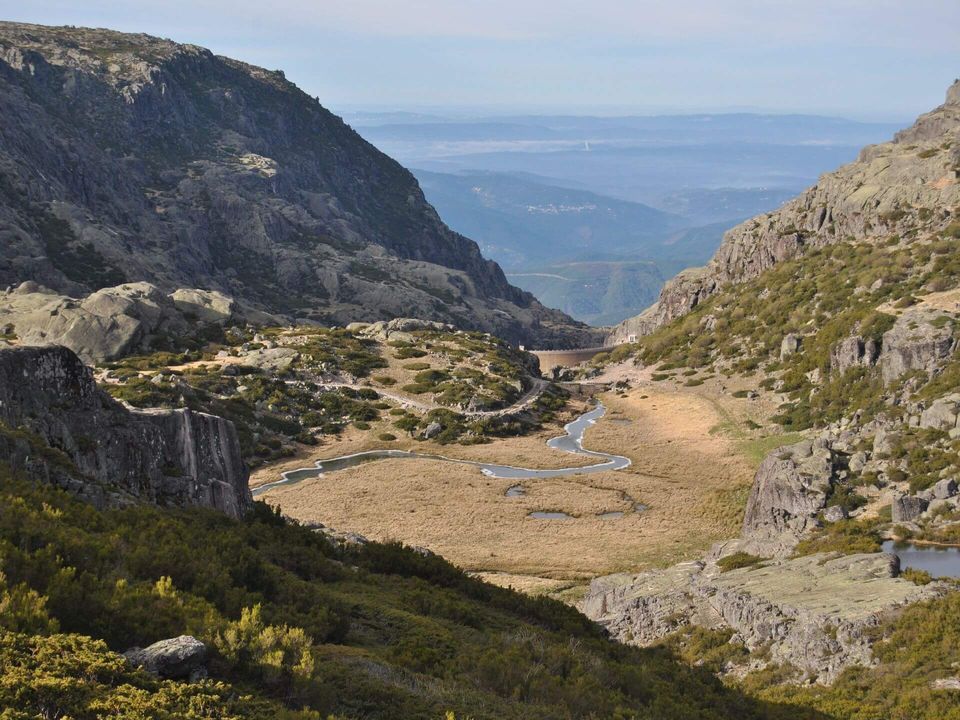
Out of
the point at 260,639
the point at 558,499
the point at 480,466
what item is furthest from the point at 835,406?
the point at 260,639

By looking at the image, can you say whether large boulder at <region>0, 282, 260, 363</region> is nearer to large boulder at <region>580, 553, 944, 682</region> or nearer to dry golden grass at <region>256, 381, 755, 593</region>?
dry golden grass at <region>256, 381, 755, 593</region>

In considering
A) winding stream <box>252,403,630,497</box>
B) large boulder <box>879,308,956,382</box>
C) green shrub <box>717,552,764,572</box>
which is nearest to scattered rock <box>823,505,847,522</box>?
green shrub <box>717,552,764,572</box>

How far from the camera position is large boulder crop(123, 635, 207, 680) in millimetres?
12977

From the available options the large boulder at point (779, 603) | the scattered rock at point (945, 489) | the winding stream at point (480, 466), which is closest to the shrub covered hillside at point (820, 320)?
the winding stream at point (480, 466)

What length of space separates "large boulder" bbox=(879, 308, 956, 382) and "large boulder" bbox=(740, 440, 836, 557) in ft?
48.1

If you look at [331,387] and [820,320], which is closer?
[331,387]

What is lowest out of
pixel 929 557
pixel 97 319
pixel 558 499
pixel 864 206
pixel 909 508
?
pixel 558 499

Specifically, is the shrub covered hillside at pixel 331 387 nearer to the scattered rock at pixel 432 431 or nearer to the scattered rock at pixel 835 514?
the scattered rock at pixel 432 431

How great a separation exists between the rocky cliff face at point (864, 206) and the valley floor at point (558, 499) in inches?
1283

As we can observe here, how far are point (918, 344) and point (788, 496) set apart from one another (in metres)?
21.8

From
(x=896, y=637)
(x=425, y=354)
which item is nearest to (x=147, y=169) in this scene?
(x=425, y=354)

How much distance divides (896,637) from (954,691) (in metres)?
3.22

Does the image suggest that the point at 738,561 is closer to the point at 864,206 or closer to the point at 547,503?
the point at 547,503

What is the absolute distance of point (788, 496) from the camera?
4631 centimetres
